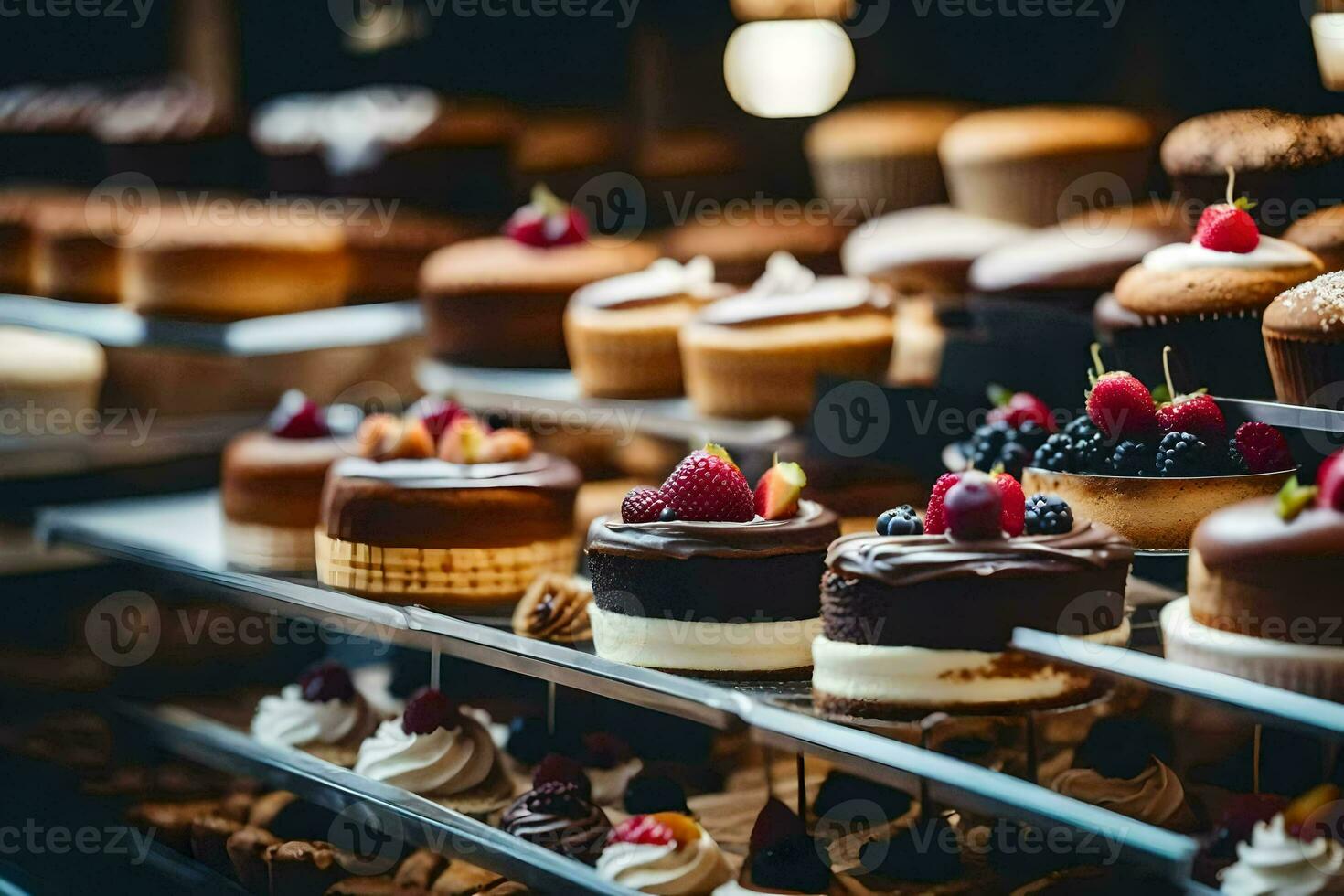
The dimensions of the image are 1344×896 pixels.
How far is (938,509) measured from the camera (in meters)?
2.27

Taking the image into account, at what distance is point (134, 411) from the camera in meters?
4.40

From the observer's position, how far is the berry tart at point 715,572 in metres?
2.48

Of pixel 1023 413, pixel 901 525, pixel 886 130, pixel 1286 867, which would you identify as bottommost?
pixel 1286 867

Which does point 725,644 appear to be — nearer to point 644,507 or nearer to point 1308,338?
point 644,507

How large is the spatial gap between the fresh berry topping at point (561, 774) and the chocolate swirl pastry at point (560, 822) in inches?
0.5

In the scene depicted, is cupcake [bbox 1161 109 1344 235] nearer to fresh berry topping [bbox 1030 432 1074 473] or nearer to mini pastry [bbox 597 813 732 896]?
fresh berry topping [bbox 1030 432 1074 473]

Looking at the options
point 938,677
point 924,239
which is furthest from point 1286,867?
point 924,239

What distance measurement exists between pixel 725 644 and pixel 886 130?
4.87 ft

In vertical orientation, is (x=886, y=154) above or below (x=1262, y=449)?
above

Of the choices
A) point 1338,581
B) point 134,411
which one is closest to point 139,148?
point 134,411

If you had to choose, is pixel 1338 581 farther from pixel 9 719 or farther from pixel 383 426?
pixel 9 719

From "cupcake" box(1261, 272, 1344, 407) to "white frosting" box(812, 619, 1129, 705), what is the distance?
40 cm

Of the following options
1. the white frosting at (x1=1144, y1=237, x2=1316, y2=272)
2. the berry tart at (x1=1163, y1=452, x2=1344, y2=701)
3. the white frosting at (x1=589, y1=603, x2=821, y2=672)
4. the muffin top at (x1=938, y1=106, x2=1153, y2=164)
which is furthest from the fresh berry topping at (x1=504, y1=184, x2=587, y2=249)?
the berry tart at (x1=1163, y1=452, x2=1344, y2=701)

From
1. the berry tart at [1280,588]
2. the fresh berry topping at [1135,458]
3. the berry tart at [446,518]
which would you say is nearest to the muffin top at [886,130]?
the berry tart at [446,518]
